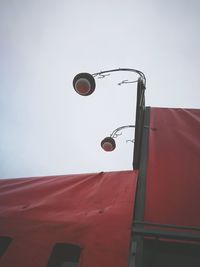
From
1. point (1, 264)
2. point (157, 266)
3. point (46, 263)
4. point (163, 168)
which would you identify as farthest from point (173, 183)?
point (1, 264)

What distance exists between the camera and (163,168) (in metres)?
2.54

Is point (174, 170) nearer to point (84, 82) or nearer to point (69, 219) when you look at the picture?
point (69, 219)

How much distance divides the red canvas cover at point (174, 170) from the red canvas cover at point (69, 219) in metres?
0.26

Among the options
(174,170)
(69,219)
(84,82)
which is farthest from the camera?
(84,82)

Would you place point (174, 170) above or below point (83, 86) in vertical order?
below

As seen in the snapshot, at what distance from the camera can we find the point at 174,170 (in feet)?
8.12

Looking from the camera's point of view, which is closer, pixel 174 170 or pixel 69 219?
pixel 69 219

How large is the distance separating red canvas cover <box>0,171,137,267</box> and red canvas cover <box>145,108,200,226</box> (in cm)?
26

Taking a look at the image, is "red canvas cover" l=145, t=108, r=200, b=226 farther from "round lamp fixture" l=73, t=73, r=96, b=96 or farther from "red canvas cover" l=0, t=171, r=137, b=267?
"round lamp fixture" l=73, t=73, r=96, b=96

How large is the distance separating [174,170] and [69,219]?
4.33 feet

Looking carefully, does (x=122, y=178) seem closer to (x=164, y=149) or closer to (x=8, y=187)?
(x=164, y=149)

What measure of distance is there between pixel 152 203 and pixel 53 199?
1045 mm

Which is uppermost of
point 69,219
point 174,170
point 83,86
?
point 83,86

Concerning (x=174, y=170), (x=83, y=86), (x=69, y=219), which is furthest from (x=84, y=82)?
(x=69, y=219)
